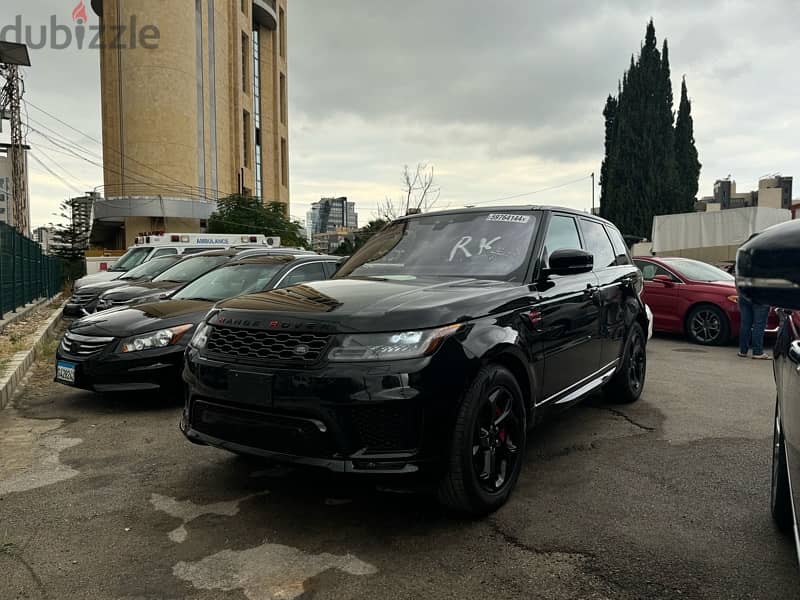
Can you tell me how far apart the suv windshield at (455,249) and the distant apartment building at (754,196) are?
64.8 meters

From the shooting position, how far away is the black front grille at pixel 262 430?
112 inches

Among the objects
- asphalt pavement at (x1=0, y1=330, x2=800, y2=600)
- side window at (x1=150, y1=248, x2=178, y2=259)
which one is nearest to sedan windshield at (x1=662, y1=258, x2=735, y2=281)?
asphalt pavement at (x1=0, y1=330, x2=800, y2=600)

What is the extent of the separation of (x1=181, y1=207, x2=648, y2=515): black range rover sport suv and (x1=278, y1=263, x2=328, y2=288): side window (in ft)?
8.52

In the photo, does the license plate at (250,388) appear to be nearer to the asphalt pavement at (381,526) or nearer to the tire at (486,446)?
the asphalt pavement at (381,526)

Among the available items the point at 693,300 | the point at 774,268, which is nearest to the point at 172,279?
the point at 693,300

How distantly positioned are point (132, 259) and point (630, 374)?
40.5ft

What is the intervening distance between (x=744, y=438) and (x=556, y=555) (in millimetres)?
2590

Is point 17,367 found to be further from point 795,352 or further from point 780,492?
point 795,352

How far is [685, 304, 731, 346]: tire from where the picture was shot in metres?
9.64

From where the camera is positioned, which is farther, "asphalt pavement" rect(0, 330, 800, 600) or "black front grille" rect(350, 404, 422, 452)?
"black front grille" rect(350, 404, 422, 452)

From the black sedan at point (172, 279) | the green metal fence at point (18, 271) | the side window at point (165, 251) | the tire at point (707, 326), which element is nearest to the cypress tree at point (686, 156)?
the tire at point (707, 326)

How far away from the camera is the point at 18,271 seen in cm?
1316

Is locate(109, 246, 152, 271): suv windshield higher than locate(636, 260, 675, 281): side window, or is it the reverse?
locate(109, 246, 152, 271): suv windshield

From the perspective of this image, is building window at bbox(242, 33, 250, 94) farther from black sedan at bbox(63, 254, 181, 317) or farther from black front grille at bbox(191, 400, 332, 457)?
black front grille at bbox(191, 400, 332, 457)
